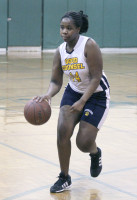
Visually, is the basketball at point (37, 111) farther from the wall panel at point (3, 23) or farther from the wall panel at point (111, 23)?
the wall panel at point (111, 23)

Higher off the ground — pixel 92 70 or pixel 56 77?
pixel 92 70

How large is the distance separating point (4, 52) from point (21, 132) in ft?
45.9

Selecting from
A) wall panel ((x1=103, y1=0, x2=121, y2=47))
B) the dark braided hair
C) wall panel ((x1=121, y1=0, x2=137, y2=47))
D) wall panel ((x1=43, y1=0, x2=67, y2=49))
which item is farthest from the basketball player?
wall panel ((x1=121, y1=0, x2=137, y2=47))

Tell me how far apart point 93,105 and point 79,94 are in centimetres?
19

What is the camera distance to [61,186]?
17.4ft

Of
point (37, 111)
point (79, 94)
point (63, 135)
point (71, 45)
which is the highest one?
point (71, 45)

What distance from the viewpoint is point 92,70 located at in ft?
17.7

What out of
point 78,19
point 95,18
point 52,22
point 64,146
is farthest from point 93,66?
point 95,18

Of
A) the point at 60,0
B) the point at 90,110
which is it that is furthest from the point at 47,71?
the point at 90,110

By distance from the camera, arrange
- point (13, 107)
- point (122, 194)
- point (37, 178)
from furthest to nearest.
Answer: point (13, 107)
point (37, 178)
point (122, 194)

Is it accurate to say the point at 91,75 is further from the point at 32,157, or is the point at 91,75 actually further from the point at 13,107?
the point at 13,107

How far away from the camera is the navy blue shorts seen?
5.47 m

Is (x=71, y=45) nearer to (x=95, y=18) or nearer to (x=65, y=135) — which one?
(x=65, y=135)

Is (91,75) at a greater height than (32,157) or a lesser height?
greater
